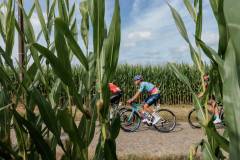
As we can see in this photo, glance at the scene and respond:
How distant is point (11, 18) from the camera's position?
2.72ft

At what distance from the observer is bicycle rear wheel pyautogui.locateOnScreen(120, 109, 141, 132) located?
8781 millimetres

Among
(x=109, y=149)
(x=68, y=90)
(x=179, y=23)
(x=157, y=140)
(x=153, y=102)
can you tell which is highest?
(x=153, y=102)

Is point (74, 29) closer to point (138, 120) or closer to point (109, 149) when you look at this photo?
point (109, 149)

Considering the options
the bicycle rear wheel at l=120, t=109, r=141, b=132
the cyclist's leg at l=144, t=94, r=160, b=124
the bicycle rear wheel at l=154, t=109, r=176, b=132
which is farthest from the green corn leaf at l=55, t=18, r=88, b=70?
the bicycle rear wheel at l=154, t=109, r=176, b=132

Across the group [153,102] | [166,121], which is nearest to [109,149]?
[153,102]

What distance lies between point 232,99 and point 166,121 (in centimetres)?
897

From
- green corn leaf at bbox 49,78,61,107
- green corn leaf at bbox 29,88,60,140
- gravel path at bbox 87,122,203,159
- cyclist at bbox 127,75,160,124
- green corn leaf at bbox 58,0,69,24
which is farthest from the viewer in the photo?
cyclist at bbox 127,75,160,124

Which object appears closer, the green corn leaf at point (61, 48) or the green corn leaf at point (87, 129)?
the green corn leaf at point (61, 48)

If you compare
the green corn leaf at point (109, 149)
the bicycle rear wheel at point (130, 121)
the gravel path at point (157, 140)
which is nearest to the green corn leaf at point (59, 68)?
the green corn leaf at point (109, 149)

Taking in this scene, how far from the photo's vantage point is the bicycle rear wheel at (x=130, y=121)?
8781 mm

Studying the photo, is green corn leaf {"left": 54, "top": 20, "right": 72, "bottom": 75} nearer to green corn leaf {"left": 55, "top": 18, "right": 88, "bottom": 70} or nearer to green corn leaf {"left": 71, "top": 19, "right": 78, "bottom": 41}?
green corn leaf {"left": 55, "top": 18, "right": 88, "bottom": 70}

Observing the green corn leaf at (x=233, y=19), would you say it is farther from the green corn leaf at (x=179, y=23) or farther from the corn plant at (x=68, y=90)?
the green corn leaf at (x=179, y=23)

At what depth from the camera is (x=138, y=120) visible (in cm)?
891

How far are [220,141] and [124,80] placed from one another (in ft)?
53.4
